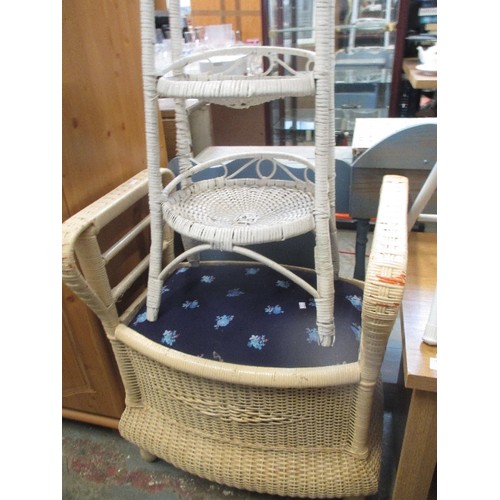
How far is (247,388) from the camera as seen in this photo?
0.68m

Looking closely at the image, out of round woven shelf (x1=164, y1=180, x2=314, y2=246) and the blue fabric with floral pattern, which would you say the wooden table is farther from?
round woven shelf (x1=164, y1=180, x2=314, y2=246)

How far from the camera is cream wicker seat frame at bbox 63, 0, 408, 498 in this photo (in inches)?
24.3

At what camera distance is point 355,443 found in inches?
27.7

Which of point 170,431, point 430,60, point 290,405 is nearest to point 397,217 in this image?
point 290,405

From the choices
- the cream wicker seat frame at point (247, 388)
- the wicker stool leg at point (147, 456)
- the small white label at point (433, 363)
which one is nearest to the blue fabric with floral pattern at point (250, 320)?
the cream wicker seat frame at point (247, 388)

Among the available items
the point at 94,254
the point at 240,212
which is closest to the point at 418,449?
the point at 240,212

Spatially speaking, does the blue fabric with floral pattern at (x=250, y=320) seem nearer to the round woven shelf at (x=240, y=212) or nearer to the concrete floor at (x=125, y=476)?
the round woven shelf at (x=240, y=212)

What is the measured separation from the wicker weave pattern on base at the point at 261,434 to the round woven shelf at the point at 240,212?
0.26 m

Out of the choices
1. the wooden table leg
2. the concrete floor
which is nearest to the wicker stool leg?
the concrete floor

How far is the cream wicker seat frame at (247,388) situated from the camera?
2.03 ft

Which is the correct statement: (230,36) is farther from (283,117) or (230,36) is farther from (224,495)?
(224,495)

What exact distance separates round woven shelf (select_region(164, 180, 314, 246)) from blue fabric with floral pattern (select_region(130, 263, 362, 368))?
0.17m

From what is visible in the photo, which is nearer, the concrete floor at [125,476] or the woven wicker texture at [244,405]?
Answer: the woven wicker texture at [244,405]

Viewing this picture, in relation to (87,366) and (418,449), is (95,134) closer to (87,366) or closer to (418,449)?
(87,366)
